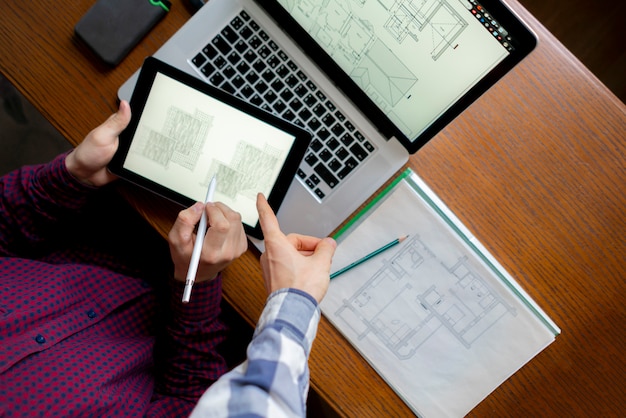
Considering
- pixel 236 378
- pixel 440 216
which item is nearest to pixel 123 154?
pixel 236 378

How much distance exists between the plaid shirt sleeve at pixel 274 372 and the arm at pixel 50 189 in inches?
12.5

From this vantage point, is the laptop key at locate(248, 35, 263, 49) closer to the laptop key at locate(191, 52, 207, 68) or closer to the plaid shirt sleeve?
the laptop key at locate(191, 52, 207, 68)

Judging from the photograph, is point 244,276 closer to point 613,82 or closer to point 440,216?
point 440,216

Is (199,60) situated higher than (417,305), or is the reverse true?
(199,60)

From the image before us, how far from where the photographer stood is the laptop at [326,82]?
63 cm

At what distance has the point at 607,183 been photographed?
74cm

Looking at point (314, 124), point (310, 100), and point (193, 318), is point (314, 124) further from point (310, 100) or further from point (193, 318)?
point (193, 318)

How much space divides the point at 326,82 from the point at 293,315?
1.09 feet

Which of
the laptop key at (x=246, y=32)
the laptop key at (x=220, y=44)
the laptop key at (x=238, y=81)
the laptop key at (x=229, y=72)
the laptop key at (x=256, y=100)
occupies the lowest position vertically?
the laptop key at (x=256, y=100)

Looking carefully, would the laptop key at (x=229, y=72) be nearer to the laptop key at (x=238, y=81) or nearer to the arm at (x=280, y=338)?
the laptop key at (x=238, y=81)

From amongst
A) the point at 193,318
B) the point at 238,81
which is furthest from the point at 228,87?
the point at 193,318

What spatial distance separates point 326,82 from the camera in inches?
28.1

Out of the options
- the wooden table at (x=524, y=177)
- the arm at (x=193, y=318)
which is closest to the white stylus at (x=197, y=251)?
the arm at (x=193, y=318)

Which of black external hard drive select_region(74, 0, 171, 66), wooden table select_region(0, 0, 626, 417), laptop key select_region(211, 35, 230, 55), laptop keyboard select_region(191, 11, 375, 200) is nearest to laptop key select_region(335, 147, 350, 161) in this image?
laptop keyboard select_region(191, 11, 375, 200)
